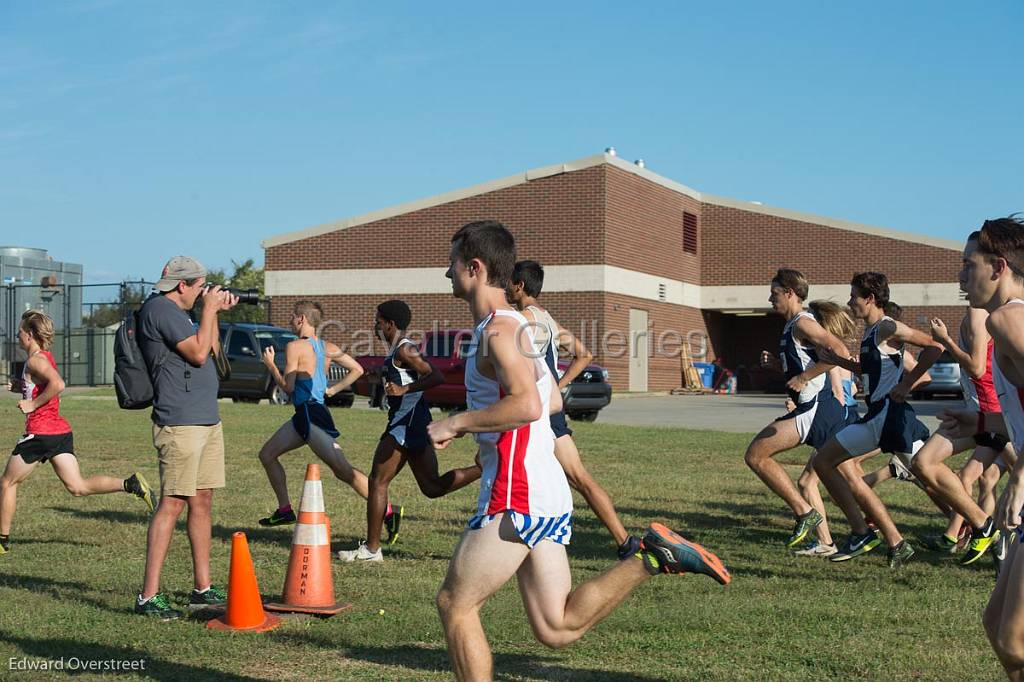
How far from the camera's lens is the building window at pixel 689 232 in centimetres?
4348

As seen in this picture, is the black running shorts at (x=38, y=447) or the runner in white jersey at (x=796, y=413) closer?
the runner in white jersey at (x=796, y=413)

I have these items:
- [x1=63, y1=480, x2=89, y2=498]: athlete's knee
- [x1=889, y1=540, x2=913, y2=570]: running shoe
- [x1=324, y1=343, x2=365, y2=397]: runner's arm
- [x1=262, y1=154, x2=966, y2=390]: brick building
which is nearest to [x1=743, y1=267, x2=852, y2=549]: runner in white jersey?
[x1=889, y1=540, x2=913, y2=570]: running shoe

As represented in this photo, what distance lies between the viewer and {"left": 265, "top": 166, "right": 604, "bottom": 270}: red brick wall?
3791 centimetres

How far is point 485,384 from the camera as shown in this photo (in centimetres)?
474

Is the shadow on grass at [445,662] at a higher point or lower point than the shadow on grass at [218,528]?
lower

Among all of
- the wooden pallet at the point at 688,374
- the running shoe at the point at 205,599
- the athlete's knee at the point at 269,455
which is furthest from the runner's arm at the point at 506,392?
the wooden pallet at the point at 688,374

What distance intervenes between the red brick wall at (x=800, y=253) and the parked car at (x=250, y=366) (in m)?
20.4

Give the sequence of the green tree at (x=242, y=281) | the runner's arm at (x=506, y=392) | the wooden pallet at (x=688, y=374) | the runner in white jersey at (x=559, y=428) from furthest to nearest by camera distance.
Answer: the green tree at (x=242, y=281) < the wooden pallet at (x=688, y=374) < the runner in white jersey at (x=559, y=428) < the runner's arm at (x=506, y=392)

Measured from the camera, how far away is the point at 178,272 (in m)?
6.92

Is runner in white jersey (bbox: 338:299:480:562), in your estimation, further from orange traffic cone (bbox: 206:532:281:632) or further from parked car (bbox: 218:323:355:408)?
parked car (bbox: 218:323:355:408)

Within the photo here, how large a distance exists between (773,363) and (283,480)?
411cm

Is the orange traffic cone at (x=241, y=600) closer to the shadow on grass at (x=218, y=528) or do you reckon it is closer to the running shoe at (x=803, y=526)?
the shadow on grass at (x=218, y=528)

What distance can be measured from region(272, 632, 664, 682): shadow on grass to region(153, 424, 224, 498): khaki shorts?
1.09 meters

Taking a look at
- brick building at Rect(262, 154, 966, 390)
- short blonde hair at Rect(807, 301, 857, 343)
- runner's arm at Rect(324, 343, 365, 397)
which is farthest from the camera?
brick building at Rect(262, 154, 966, 390)
